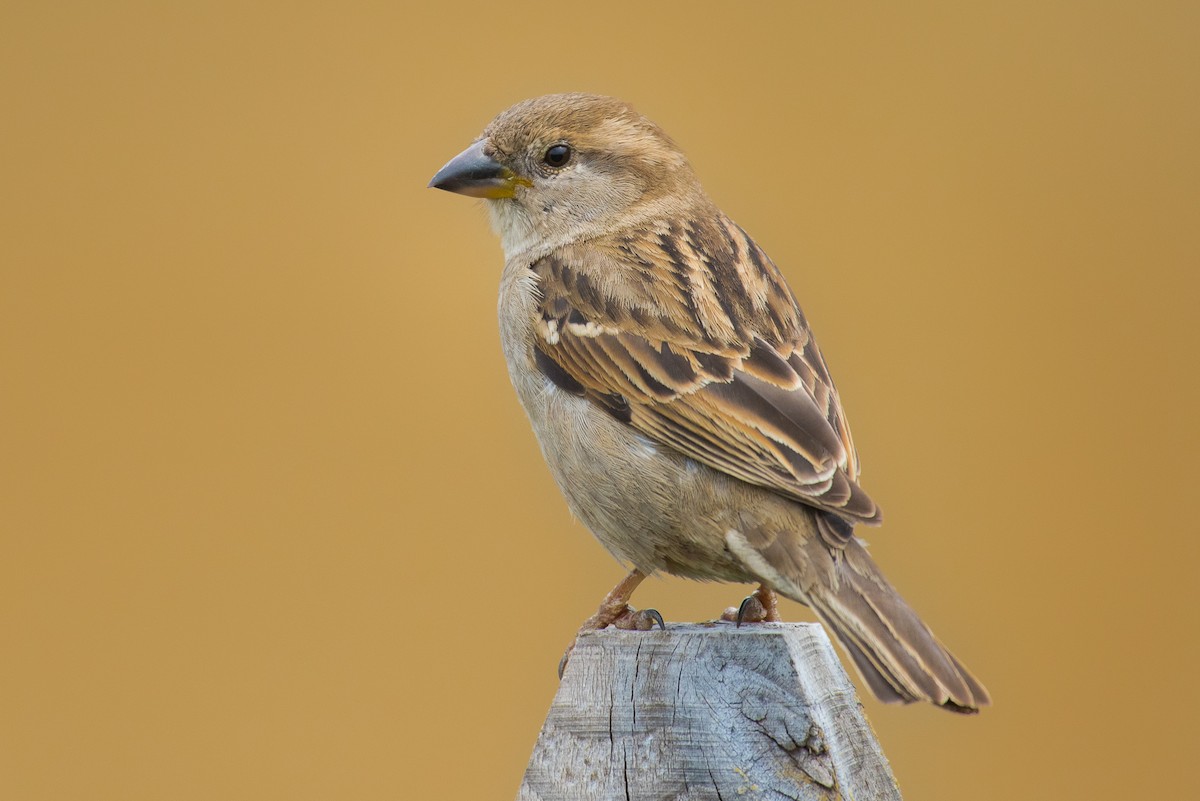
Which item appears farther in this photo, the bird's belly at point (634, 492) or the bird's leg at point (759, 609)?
the bird's leg at point (759, 609)

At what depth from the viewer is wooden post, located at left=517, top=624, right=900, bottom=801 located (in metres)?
2.47

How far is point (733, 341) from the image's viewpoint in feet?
12.3

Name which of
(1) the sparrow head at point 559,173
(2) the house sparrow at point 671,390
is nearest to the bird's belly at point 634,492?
(2) the house sparrow at point 671,390

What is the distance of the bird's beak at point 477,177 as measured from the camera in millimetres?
4508

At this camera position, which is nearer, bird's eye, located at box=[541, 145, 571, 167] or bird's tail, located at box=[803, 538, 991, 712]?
bird's tail, located at box=[803, 538, 991, 712]

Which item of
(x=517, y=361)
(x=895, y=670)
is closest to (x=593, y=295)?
(x=517, y=361)

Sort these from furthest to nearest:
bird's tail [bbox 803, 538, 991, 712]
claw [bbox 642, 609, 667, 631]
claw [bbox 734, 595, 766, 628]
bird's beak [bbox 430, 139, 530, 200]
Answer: bird's beak [bbox 430, 139, 530, 200] < claw [bbox 734, 595, 766, 628] < claw [bbox 642, 609, 667, 631] < bird's tail [bbox 803, 538, 991, 712]

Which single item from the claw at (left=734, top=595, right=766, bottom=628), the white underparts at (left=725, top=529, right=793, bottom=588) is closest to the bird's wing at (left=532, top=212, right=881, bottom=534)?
the white underparts at (left=725, top=529, right=793, bottom=588)

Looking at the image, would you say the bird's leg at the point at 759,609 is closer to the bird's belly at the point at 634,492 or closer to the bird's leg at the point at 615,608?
the bird's belly at the point at 634,492

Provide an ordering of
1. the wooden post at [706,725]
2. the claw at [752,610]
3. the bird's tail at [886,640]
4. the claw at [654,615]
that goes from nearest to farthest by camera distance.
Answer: the wooden post at [706,725] < the bird's tail at [886,640] < the claw at [654,615] < the claw at [752,610]

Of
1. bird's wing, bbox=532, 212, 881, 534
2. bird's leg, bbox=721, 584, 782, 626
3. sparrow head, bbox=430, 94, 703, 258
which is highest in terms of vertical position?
sparrow head, bbox=430, 94, 703, 258

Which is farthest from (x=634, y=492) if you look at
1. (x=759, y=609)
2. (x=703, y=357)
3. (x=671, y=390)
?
(x=759, y=609)

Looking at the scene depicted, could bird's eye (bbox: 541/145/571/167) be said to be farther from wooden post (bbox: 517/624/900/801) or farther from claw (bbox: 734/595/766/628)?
wooden post (bbox: 517/624/900/801)

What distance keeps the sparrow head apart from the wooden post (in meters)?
2.10
